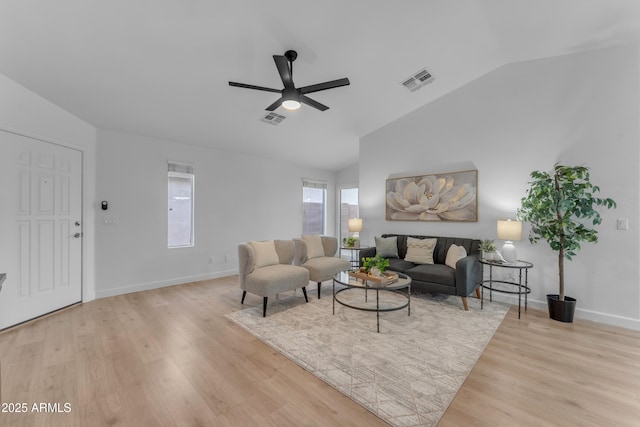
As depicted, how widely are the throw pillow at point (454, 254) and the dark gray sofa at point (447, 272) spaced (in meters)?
0.06

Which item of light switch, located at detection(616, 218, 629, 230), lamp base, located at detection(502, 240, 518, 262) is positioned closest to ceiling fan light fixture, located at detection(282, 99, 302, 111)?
lamp base, located at detection(502, 240, 518, 262)

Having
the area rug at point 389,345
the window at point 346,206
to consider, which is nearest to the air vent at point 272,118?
the area rug at point 389,345

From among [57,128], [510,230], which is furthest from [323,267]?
[57,128]

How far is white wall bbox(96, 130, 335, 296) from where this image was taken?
13.4 feet

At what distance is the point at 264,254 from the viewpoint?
377cm

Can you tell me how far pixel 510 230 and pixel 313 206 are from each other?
4525 mm

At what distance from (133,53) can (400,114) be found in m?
3.97

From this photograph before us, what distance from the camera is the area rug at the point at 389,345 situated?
1860 millimetres

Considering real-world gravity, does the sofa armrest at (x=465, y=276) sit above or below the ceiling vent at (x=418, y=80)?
below

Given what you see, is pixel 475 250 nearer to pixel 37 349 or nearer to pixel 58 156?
pixel 37 349

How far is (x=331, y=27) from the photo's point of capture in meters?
2.72

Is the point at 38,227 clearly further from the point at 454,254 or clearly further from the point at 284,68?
the point at 454,254

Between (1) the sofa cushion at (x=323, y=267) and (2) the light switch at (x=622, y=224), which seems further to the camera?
(1) the sofa cushion at (x=323, y=267)

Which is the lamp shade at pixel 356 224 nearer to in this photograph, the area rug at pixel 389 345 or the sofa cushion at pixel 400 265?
the sofa cushion at pixel 400 265
